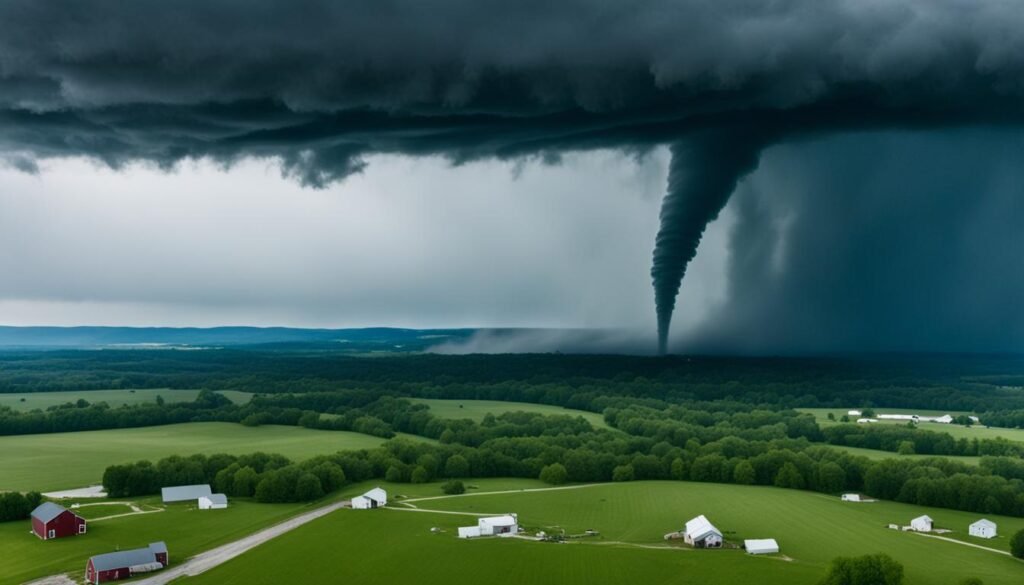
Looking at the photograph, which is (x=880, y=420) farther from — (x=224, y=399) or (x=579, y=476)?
(x=224, y=399)

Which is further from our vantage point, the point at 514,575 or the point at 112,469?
the point at 112,469

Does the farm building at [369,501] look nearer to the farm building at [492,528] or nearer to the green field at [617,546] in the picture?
the green field at [617,546]

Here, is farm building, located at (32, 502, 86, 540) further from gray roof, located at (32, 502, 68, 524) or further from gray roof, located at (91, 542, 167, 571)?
gray roof, located at (91, 542, 167, 571)

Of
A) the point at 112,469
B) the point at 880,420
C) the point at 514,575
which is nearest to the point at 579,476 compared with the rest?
the point at 514,575

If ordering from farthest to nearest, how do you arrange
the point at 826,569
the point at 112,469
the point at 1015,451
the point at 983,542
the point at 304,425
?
the point at 304,425
the point at 1015,451
the point at 112,469
the point at 983,542
the point at 826,569

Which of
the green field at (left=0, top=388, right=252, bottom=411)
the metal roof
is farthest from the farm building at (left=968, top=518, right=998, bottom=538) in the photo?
the green field at (left=0, top=388, right=252, bottom=411)

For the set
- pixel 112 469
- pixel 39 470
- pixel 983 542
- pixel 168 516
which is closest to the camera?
pixel 983 542
